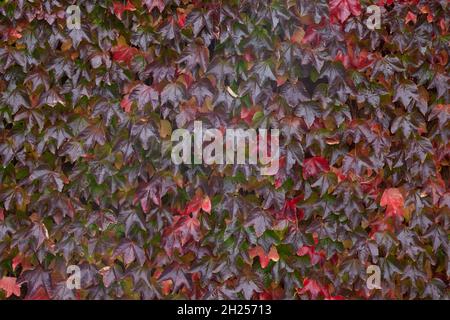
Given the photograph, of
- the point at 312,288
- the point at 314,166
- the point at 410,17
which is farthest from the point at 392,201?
the point at 410,17

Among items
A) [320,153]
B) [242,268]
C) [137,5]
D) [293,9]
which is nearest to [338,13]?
[293,9]

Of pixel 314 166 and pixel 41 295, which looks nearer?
pixel 314 166

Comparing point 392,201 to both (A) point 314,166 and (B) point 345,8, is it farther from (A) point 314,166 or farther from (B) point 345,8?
(B) point 345,8

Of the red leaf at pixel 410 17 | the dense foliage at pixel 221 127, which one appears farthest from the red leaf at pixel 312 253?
the red leaf at pixel 410 17

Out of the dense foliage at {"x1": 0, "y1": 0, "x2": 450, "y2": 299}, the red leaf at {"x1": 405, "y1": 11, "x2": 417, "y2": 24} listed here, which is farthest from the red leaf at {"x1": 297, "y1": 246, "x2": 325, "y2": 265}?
the red leaf at {"x1": 405, "y1": 11, "x2": 417, "y2": 24}

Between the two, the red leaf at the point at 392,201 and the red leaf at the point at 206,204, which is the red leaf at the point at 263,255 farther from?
the red leaf at the point at 392,201

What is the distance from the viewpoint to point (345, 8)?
2.43 meters

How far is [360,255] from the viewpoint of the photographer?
2.54m

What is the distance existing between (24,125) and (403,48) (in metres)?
1.83

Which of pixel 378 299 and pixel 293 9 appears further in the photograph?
pixel 378 299

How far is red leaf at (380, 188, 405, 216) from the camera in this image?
8.29ft

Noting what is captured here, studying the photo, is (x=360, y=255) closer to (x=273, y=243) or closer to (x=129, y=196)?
(x=273, y=243)

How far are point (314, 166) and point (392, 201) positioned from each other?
41cm
